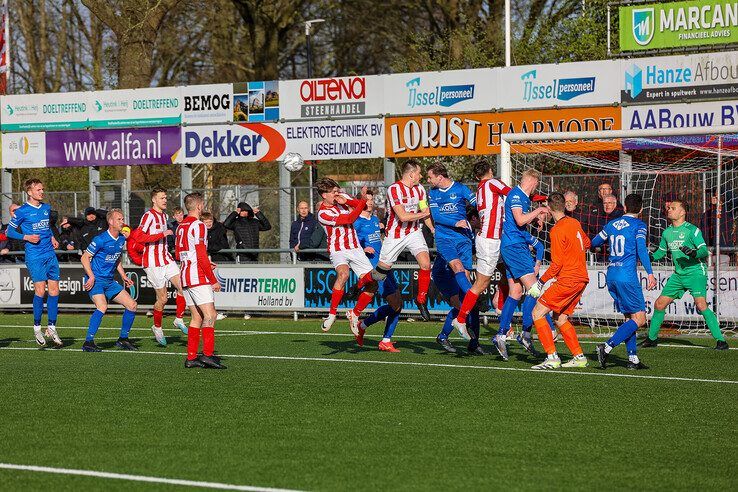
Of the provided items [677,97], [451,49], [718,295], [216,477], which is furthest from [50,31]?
[216,477]

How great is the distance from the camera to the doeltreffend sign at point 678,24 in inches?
891

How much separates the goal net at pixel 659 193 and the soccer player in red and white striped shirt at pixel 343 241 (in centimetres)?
276

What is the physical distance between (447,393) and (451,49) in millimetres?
22945

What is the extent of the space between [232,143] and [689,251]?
11090 mm

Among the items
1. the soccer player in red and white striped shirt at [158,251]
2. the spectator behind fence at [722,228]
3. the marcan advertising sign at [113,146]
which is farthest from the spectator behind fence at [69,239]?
the spectator behind fence at [722,228]

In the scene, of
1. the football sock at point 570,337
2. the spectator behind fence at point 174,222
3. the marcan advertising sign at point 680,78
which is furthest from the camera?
the spectator behind fence at point 174,222

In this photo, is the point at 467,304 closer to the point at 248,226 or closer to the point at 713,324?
the point at 713,324

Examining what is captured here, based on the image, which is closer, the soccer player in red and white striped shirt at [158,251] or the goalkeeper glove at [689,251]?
the goalkeeper glove at [689,251]

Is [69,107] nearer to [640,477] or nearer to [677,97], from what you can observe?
[677,97]

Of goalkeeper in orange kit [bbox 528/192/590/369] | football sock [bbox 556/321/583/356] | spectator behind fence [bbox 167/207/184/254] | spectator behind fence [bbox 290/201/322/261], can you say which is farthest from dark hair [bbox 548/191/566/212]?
spectator behind fence [bbox 290/201/322/261]

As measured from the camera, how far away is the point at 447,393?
36.2ft

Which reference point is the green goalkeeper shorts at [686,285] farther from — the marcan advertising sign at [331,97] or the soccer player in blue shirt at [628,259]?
the marcan advertising sign at [331,97]

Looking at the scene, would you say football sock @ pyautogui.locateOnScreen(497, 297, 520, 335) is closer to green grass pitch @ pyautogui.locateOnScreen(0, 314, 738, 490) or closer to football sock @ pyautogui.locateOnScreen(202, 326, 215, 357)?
green grass pitch @ pyautogui.locateOnScreen(0, 314, 738, 490)

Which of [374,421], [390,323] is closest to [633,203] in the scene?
[390,323]
